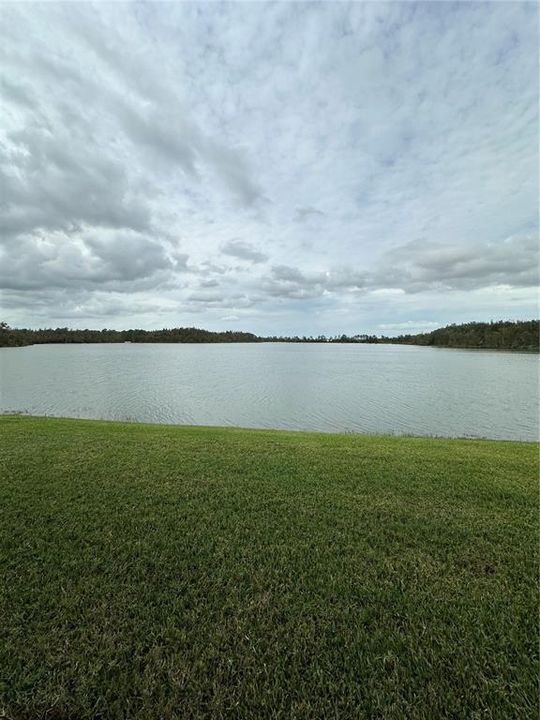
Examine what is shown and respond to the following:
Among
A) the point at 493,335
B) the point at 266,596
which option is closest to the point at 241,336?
the point at 493,335

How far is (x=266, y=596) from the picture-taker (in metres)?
2.76

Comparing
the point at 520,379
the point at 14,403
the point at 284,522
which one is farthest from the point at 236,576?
the point at 520,379

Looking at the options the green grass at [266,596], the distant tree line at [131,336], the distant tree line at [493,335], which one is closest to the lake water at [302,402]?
the green grass at [266,596]

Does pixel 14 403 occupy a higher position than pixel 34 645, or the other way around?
pixel 34 645

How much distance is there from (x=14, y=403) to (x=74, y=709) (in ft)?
66.6

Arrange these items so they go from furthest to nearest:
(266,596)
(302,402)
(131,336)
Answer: (131,336), (302,402), (266,596)

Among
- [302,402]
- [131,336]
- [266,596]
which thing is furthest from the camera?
[131,336]

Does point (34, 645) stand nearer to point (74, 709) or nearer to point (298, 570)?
point (74, 709)

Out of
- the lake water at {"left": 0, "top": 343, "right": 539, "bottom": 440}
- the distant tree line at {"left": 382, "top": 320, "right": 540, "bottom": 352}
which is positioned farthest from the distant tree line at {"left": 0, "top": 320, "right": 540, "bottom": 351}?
the lake water at {"left": 0, "top": 343, "right": 539, "bottom": 440}

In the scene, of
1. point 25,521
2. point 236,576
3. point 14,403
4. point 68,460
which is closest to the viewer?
point 236,576

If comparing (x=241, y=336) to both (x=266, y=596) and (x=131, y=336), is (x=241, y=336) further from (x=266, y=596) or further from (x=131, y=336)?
(x=266, y=596)

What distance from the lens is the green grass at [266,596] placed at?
6.64ft

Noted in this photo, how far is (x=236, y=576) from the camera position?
2998 mm

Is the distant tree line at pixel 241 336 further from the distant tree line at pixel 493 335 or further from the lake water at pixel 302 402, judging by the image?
the lake water at pixel 302 402
